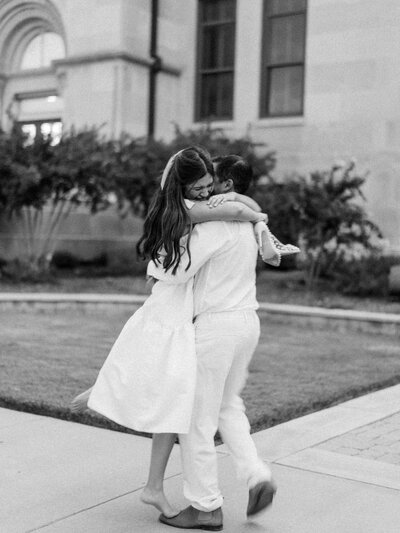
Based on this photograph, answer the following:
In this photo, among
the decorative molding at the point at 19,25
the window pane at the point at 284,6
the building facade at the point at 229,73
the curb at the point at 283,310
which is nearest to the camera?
the curb at the point at 283,310

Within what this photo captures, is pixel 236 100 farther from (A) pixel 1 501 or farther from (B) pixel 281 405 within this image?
(A) pixel 1 501

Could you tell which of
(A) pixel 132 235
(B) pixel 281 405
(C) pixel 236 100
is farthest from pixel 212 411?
(C) pixel 236 100

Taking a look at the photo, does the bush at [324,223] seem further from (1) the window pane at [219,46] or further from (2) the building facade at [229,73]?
(1) the window pane at [219,46]

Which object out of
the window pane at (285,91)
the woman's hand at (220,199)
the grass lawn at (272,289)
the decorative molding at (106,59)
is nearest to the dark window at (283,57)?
the window pane at (285,91)

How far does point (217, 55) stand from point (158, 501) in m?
16.5

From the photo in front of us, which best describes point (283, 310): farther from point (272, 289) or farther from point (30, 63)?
point (30, 63)

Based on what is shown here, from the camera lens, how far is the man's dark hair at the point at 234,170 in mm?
3869

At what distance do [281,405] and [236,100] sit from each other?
13.7 meters

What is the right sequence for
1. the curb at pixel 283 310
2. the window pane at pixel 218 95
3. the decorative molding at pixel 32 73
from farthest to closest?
the decorative molding at pixel 32 73 → the window pane at pixel 218 95 → the curb at pixel 283 310

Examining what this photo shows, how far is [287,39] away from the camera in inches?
714

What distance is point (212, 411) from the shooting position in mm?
3623

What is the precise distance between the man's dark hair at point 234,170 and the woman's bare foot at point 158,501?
4.91 feet

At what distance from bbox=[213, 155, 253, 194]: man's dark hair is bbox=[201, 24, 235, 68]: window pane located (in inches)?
616

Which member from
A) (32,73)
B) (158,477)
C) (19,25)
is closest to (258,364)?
(158,477)
